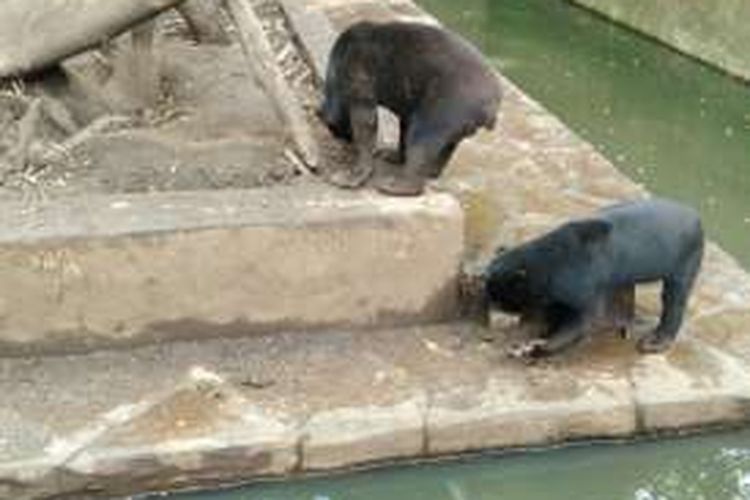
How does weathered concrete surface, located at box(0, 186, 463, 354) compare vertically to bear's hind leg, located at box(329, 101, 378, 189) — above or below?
below

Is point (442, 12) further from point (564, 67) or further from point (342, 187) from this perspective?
point (342, 187)

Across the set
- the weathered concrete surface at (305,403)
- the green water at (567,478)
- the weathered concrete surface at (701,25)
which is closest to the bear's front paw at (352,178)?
the weathered concrete surface at (305,403)

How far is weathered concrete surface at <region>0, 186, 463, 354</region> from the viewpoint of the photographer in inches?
220

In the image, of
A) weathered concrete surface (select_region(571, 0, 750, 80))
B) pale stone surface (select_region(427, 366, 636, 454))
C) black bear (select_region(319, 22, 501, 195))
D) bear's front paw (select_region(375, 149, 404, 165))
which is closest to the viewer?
pale stone surface (select_region(427, 366, 636, 454))

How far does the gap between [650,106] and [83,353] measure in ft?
18.8

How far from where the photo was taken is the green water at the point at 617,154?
17.7ft

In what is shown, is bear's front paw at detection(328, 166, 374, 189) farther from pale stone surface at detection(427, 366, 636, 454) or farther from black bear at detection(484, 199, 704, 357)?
pale stone surface at detection(427, 366, 636, 454)

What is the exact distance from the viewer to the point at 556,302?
568cm

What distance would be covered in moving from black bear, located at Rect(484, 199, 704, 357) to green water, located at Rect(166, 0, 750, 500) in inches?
18.4

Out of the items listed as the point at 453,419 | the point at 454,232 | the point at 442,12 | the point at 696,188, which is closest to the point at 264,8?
the point at 696,188

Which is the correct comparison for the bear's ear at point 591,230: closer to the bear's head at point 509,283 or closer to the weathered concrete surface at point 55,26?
the bear's head at point 509,283

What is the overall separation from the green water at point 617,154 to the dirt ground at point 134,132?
1.42 m

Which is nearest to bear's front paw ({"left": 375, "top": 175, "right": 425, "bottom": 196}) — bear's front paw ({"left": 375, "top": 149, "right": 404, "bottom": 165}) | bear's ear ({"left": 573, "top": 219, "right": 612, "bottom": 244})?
bear's front paw ({"left": 375, "top": 149, "right": 404, "bottom": 165})

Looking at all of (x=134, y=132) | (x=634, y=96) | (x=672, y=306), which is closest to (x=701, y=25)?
(x=634, y=96)
